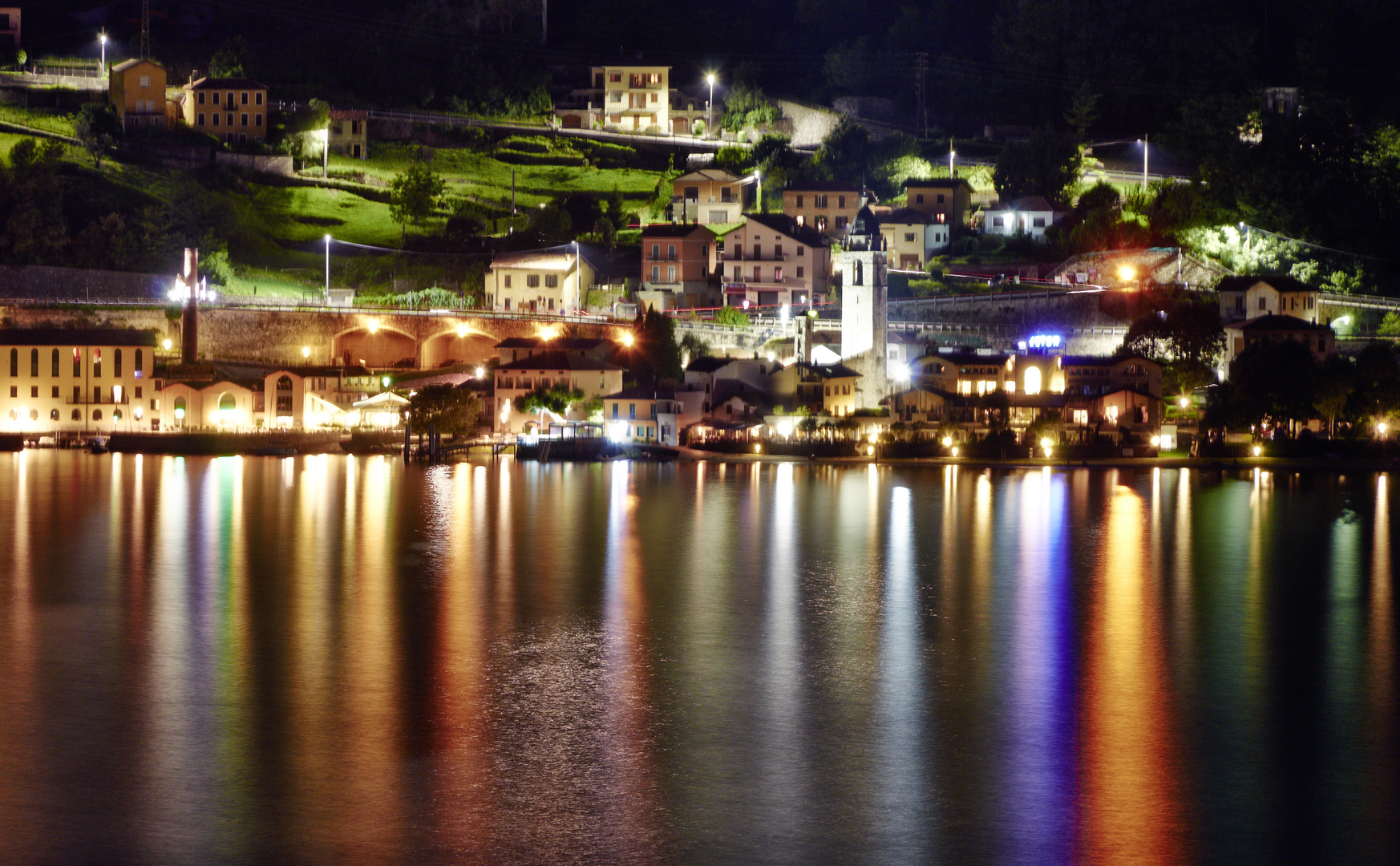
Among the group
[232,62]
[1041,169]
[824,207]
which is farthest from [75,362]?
[1041,169]

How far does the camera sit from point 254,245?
5244 centimetres

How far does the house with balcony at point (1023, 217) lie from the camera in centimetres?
5322

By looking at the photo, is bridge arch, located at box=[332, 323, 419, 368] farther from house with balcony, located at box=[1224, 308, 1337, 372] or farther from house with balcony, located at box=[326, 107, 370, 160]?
house with balcony, located at box=[1224, 308, 1337, 372]

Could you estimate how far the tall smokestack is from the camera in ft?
145

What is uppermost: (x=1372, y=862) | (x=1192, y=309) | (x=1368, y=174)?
(x=1368, y=174)

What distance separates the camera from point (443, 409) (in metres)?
41.2

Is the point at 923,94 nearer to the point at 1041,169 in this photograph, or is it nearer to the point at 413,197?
the point at 1041,169

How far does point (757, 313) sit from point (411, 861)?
36.9 metres

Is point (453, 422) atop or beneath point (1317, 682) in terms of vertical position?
atop

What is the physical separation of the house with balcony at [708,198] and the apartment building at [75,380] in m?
18.9

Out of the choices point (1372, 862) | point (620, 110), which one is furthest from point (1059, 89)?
point (1372, 862)

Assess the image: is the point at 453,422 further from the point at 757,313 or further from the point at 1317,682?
the point at 1317,682

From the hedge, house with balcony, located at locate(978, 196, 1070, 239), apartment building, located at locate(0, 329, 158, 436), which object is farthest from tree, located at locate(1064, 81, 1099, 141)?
apartment building, located at locate(0, 329, 158, 436)

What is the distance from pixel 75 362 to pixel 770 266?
20381 millimetres
